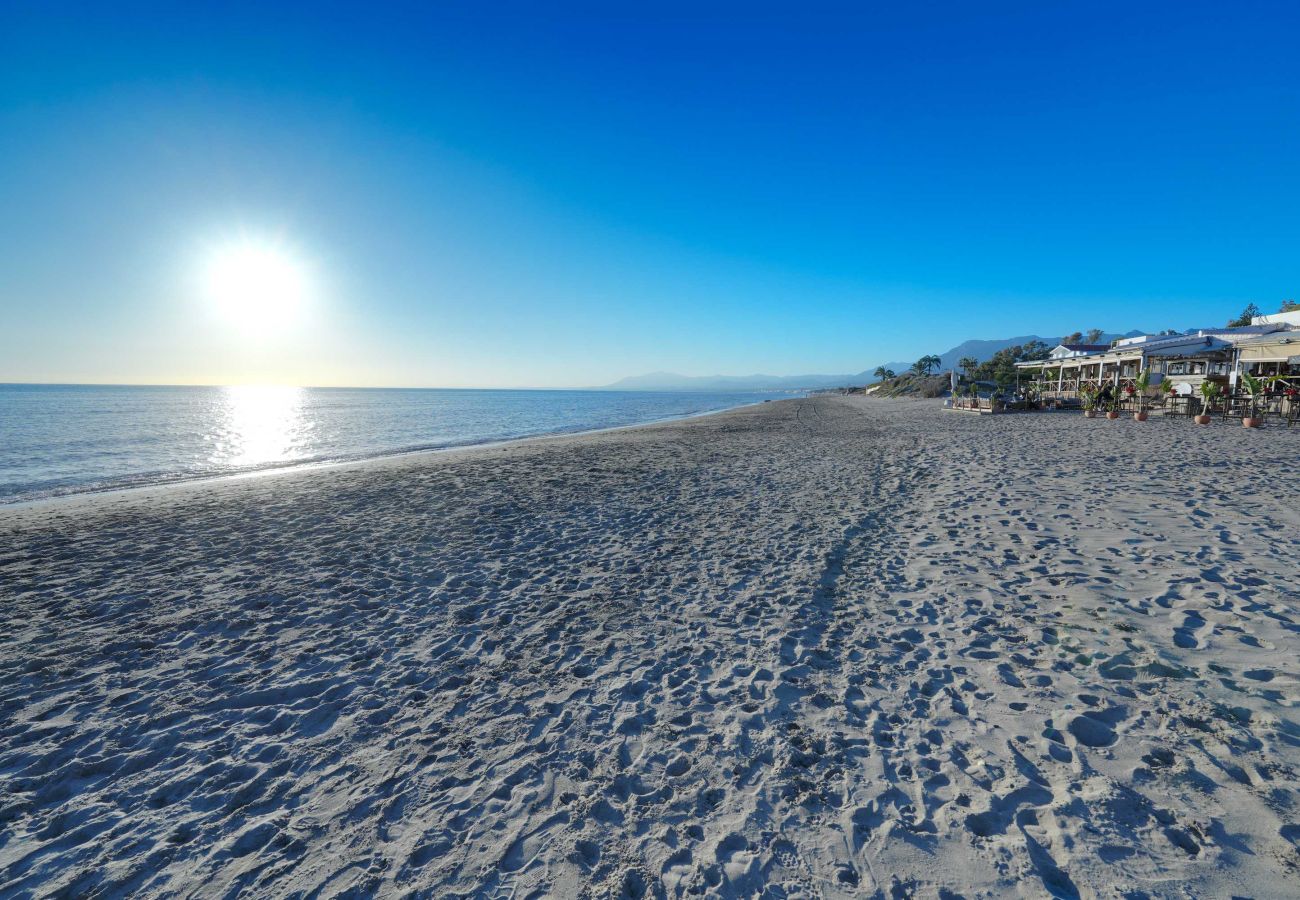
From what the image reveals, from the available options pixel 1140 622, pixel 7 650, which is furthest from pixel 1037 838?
pixel 7 650

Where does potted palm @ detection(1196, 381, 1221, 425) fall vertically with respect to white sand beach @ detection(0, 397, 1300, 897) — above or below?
above

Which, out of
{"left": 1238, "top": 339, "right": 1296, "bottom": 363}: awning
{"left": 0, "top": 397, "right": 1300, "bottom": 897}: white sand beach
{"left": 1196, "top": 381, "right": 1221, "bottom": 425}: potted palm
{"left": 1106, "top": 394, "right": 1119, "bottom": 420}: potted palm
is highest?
{"left": 1238, "top": 339, "right": 1296, "bottom": 363}: awning

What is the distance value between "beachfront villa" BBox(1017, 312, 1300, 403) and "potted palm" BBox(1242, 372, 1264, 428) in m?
0.81

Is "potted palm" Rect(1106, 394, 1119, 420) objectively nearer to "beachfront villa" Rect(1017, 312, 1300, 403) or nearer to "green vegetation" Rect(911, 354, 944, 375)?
"beachfront villa" Rect(1017, 312, 1300, 403)

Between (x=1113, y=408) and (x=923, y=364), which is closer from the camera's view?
(x=1113, y=408)

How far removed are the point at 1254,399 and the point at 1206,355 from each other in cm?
849

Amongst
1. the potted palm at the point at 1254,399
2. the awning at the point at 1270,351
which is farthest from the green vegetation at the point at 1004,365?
the potted palm at the point at 1254,399

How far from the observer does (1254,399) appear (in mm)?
16875

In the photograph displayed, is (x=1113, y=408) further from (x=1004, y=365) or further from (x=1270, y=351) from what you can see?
(x=1004, y=365)

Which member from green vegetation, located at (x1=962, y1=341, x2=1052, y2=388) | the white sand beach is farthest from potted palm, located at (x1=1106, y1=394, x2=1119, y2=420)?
the white sand beach

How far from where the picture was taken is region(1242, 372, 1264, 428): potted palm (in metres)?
15.9

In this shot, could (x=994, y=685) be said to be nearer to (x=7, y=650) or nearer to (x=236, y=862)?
(x=236, y=862)

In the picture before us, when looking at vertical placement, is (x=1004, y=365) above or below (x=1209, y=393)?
above

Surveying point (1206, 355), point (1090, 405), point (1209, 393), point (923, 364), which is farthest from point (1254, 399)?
point (923, 364)
